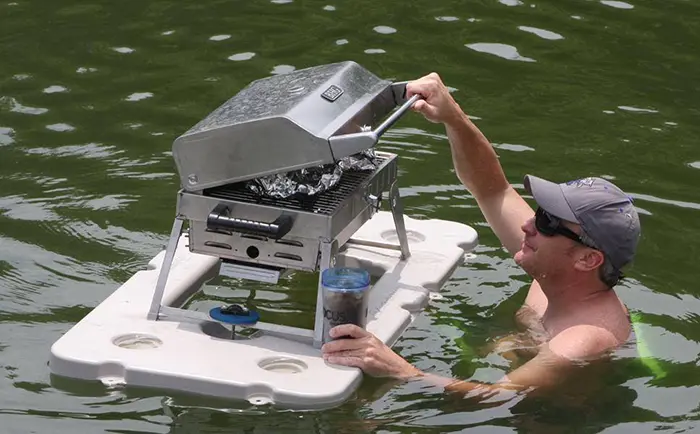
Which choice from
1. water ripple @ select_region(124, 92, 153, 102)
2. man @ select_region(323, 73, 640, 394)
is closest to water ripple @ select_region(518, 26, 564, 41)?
water ripple @ select_region(124, 92, 153, 102)

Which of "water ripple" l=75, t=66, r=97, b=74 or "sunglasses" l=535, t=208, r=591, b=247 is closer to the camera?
"sunglasses" l=535, t=208, r=591, b=247

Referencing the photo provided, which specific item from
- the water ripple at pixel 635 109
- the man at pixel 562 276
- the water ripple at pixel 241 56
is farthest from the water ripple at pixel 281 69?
the man at pixel 562 276

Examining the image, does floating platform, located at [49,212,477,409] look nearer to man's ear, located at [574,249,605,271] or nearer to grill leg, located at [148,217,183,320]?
grill leg, located at [148,217,183,320]

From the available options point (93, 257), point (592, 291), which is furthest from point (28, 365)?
point (592, 291)

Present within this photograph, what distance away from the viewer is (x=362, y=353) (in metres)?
4.77

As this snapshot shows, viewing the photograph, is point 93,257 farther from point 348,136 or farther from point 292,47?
point 292,47

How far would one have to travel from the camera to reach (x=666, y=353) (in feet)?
17.3

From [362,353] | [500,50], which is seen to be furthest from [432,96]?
[500,50]

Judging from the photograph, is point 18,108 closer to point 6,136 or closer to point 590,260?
point 6,136

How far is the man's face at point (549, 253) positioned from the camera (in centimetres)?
511

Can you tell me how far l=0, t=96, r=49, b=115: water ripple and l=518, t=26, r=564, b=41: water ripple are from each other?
3.22 metres

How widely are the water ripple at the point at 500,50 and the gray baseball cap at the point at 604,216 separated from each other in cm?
368

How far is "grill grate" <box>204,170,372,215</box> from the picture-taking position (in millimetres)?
4863

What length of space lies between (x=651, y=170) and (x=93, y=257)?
2.89 metres
